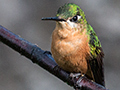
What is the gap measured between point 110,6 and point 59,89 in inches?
134

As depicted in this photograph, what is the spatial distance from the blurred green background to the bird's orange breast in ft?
14.6

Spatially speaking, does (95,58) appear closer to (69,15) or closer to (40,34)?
(69,15)

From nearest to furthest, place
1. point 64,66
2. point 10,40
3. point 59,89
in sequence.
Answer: point 10,40, point 64,66, point 59,89

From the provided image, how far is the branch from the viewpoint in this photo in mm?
3158

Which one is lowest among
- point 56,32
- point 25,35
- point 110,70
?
point 56,32

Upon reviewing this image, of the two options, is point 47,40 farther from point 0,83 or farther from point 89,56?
point 89,56

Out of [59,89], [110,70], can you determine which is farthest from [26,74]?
[110,70]

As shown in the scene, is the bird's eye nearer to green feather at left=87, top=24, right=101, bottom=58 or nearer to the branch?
green feather at left=87, top=24, right=101, bottom=58

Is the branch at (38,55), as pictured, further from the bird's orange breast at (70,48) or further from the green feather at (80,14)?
the green feather at (80,14)

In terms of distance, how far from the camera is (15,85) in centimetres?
784

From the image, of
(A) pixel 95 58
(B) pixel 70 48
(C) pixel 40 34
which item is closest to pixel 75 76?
(B) pixel 70 48

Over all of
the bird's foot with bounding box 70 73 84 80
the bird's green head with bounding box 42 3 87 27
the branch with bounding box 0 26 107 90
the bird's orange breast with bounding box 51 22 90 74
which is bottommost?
the branch with bounding box 0 26 107 90

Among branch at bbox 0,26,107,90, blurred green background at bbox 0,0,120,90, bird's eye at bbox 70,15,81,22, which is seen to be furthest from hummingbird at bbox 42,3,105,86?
blurred green background at bbox 0,0,120,90

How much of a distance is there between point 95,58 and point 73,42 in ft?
1.89
